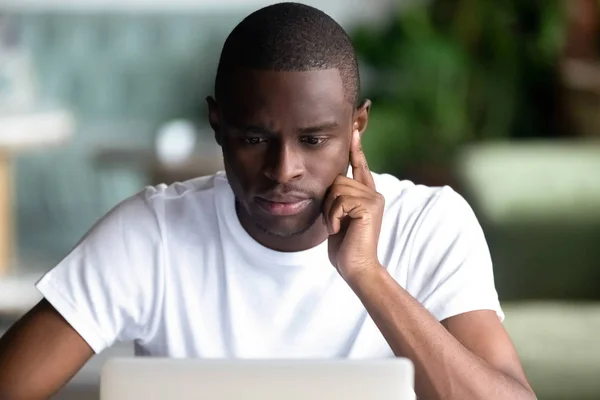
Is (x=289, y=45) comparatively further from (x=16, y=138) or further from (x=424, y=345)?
(x=16, y=138)

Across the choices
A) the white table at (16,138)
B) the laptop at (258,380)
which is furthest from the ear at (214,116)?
the white table at (16,138)

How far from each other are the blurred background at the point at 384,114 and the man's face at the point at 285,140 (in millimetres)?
1341

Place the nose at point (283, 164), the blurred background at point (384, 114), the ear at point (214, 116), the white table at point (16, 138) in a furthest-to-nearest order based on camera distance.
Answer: the white table at point (16, 138) < the blurred background at point (384, 114) < the ear at point (214, 116) < the nose at point (283, 164)

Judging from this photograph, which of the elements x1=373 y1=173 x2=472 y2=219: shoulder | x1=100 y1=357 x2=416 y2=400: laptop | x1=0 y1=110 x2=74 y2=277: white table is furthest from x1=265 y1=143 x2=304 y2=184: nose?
x1=0 y1=110 x2=74 y2=277: white table

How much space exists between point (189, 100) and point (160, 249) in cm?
426

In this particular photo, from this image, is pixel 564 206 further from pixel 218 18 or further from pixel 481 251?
pixel 218 18

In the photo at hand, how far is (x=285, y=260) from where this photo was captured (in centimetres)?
129

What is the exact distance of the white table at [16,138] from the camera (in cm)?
379

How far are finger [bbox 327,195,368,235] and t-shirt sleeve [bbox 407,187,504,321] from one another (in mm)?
146

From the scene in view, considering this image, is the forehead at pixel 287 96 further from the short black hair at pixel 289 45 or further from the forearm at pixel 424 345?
the forearm at pixel 424 345

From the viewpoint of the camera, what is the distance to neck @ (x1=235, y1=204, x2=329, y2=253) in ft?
4.24

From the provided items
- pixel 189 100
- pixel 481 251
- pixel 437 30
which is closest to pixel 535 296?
pixel 481 251

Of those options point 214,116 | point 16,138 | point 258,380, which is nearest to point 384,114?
point 16,138

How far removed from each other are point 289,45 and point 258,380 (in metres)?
0.48
